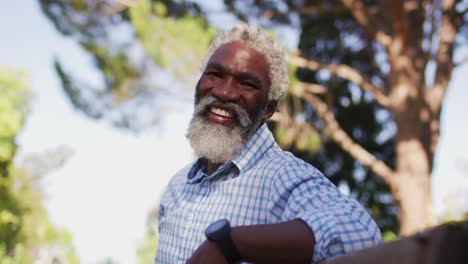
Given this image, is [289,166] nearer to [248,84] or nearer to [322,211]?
[322,211]

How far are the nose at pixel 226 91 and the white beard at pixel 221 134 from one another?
1.0 inches

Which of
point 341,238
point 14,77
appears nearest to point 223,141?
point 341,238

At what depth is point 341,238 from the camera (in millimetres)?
1221

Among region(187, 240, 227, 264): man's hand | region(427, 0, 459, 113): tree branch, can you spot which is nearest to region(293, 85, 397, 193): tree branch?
region(427, 0, 459, 113): tree branch

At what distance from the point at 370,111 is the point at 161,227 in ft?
51.2

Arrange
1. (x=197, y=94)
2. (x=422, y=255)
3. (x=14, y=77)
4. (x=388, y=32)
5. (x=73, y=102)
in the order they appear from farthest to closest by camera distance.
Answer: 1. (x=14, y=77)
2. (x=73, y=102)
3. (x=388, y=32)
4. (x=197, y=94)
5. (x=422, y=255)

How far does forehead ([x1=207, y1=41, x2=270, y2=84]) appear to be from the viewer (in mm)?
1781

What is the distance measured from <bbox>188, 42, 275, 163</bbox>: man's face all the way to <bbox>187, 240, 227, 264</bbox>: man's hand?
499 millimetres

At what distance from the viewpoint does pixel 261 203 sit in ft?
5.05

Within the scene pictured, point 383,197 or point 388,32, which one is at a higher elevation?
point 388,32

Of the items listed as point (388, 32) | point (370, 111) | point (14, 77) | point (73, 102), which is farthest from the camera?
point (370, 111)

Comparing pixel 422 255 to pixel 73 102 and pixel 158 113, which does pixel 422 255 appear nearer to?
pixel 158 113

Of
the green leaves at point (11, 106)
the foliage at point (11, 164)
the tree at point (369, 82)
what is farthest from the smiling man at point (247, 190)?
the green leaves at point (11, 106)

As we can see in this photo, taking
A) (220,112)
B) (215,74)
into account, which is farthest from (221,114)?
(215,74)
